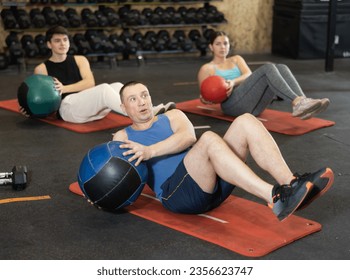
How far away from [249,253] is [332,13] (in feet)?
14.1

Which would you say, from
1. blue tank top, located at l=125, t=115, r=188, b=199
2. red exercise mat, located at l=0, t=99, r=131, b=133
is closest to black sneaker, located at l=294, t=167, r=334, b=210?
blue tank top, located at l=125, t=115, r=188, b=199

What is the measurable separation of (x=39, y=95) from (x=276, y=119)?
1.65 meters

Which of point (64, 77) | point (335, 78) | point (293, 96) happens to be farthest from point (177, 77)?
point (293, 96)

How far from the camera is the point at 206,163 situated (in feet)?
7.51

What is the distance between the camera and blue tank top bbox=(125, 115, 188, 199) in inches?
99.3

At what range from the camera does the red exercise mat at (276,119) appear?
4.07m

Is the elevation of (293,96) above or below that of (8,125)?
above

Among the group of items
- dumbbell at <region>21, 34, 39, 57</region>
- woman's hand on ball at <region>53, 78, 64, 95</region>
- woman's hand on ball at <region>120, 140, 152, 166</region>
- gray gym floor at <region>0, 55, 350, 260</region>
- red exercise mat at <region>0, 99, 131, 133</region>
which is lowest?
red exercise mat at <region>0, 99, 131, 133</region>

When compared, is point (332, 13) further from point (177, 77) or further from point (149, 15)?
point (149, 15)

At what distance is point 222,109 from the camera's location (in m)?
4.43

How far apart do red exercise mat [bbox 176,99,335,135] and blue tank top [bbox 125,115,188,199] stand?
1617 mm

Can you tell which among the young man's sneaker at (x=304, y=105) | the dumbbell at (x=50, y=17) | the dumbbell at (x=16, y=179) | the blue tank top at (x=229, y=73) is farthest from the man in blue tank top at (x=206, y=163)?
the dumbbell at (x=50, y=17)

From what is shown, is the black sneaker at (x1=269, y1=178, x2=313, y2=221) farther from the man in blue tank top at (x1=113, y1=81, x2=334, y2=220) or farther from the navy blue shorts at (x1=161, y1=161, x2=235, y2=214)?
the navy blue shorts at (x1=161, y1=161, x2=235, y2=214)

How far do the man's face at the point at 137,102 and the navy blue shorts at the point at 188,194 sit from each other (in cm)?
28
